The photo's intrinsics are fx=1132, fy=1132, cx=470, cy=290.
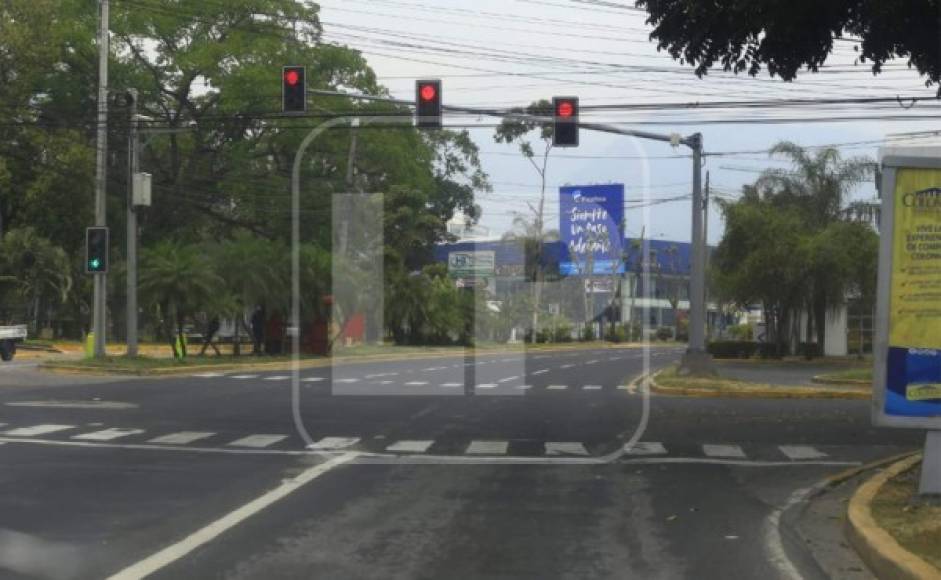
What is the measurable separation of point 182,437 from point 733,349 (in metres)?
39.6

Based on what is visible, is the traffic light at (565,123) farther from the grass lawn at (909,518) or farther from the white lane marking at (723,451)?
the grass lawn at (909,518)

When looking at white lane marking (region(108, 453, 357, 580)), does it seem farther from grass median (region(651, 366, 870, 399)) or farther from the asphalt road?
grass median (region(651, 366, 870, 399))

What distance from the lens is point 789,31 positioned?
13914mm

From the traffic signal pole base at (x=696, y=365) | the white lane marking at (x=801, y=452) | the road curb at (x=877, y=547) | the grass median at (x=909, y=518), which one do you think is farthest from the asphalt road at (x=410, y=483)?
the traffic signal pole base at (x=696, y=365)

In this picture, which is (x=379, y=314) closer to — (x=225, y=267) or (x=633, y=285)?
(x=225, y=267)

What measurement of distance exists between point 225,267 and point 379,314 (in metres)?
15.1

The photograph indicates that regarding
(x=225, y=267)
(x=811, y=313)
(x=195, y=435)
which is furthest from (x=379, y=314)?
(x=195, y=435)

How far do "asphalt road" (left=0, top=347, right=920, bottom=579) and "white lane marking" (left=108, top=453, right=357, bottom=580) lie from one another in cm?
3

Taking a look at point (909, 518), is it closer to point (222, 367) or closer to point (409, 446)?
point (409, 446)

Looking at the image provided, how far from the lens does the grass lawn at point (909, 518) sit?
7996 mm

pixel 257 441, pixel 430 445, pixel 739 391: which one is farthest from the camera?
pixel 739 391

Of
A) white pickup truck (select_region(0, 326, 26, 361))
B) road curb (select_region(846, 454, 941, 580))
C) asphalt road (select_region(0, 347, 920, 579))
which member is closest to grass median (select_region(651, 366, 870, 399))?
asphalt road (select_region(0, 347, 920, 579))

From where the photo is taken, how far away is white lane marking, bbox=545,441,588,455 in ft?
49.7

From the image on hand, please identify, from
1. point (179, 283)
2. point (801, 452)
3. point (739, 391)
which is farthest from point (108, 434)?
point (179, 283)
